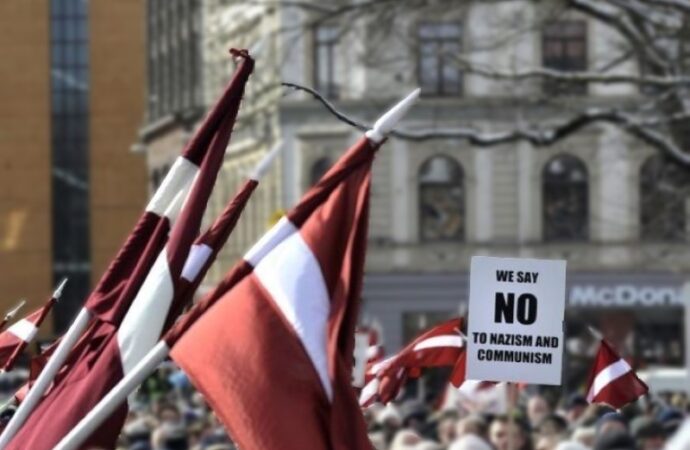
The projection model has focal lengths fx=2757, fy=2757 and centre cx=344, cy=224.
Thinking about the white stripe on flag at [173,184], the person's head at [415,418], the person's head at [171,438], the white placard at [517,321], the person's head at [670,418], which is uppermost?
the white stripe on flag at [173,184]

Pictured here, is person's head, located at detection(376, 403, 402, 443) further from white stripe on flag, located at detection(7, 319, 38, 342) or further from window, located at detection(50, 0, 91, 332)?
window, located at detection(50, 0, 91, 332)

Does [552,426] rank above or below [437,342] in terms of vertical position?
below

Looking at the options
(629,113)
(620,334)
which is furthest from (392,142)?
(629,113)

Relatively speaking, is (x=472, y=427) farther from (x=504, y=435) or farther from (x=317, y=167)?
(x=317, y=167)

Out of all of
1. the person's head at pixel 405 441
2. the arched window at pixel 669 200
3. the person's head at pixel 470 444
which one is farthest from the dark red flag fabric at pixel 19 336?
the arched window at pixel 669 200

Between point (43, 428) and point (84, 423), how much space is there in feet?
2.61

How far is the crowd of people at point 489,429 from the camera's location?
1205 cm

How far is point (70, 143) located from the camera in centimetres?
10562

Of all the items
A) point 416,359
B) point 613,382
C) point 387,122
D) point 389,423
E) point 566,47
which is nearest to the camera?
point 387,122

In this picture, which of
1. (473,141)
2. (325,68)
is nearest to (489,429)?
(473,141)

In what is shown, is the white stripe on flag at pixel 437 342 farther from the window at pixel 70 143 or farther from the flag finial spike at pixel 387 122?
the window at pixel 70 143

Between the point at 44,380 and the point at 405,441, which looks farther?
the point at 405,441

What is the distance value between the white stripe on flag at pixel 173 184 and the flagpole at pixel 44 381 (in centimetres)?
40

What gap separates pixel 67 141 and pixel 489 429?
9035 cm
